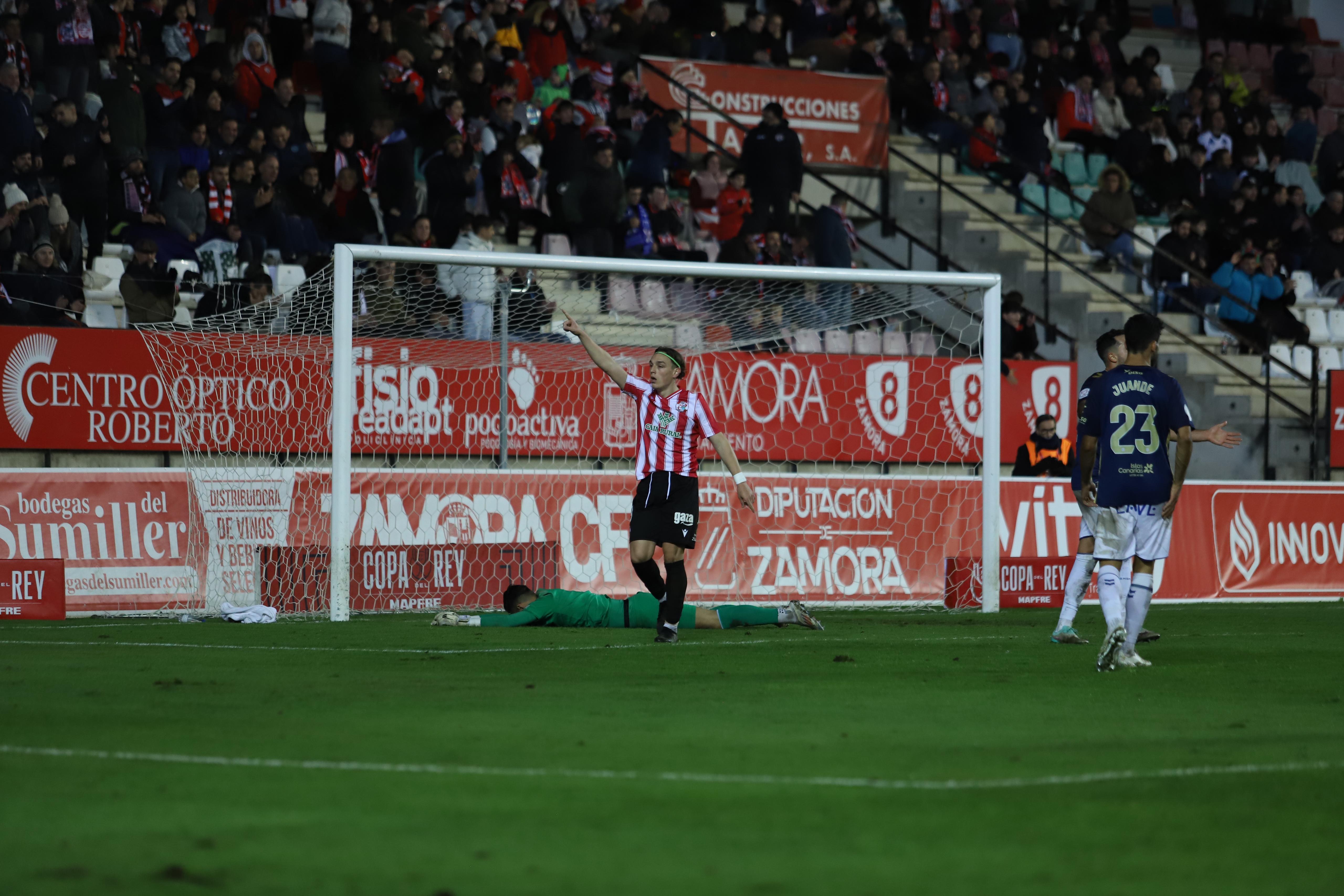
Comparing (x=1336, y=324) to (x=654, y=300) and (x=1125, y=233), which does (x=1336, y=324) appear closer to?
(x=1125, y=233)

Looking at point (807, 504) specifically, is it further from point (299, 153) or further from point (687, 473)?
point (299, 153)

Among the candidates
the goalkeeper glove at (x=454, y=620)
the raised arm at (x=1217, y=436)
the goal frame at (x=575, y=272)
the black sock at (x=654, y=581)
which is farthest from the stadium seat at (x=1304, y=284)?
the goalkeeper glove at (x=454, y=620)

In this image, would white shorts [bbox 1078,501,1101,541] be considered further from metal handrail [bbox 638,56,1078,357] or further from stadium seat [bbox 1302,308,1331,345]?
stadium seat [bbox 1302,308,1331,345]

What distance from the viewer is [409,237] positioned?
17234 mm

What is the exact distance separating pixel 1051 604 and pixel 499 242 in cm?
774

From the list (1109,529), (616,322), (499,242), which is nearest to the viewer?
(1109,529)

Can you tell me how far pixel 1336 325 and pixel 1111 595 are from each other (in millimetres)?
16402

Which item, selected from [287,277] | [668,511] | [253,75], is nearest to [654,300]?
[287,277]

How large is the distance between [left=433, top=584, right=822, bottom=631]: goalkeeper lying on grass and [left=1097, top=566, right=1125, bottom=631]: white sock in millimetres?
3264

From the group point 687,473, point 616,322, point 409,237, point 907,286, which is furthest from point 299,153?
point 687,473

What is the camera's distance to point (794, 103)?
2305 cm

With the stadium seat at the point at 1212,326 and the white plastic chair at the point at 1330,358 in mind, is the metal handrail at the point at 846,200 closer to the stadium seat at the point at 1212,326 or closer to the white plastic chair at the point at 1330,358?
the stadium seat at the point at 1212,326

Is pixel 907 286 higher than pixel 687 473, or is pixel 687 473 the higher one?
pixel 907 286

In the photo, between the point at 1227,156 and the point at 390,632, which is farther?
the point at 1227,156
